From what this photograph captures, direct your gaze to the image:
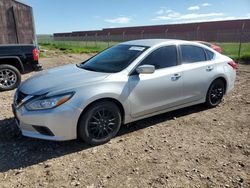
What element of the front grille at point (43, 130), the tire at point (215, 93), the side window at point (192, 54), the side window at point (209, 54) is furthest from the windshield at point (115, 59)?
the tire at point (215, 93)

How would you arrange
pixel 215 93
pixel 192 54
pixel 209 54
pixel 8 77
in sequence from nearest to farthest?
1. pixel 192 54
2. pixel 209 54
3. pixel 215 93
4. pixel 8 77

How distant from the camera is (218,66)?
5.02 meters

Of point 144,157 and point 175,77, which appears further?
point 175,77

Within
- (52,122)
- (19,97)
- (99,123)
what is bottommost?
(99,123)

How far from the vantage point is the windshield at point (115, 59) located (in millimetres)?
3963

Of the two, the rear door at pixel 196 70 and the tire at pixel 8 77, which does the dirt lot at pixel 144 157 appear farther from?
the tire at pixel 8 77

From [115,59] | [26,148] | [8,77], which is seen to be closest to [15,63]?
[8,77]

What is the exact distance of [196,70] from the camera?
4.59 metres

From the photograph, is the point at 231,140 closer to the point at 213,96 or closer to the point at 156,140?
the point at 156,140

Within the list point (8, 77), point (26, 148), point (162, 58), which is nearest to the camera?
point (26, 148)

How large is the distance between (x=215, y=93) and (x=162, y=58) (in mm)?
1710

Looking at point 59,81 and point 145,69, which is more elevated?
point 145,69

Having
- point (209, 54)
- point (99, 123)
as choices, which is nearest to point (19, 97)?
point (99, 123)

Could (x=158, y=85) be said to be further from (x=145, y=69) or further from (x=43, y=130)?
(x=43, y=130)
